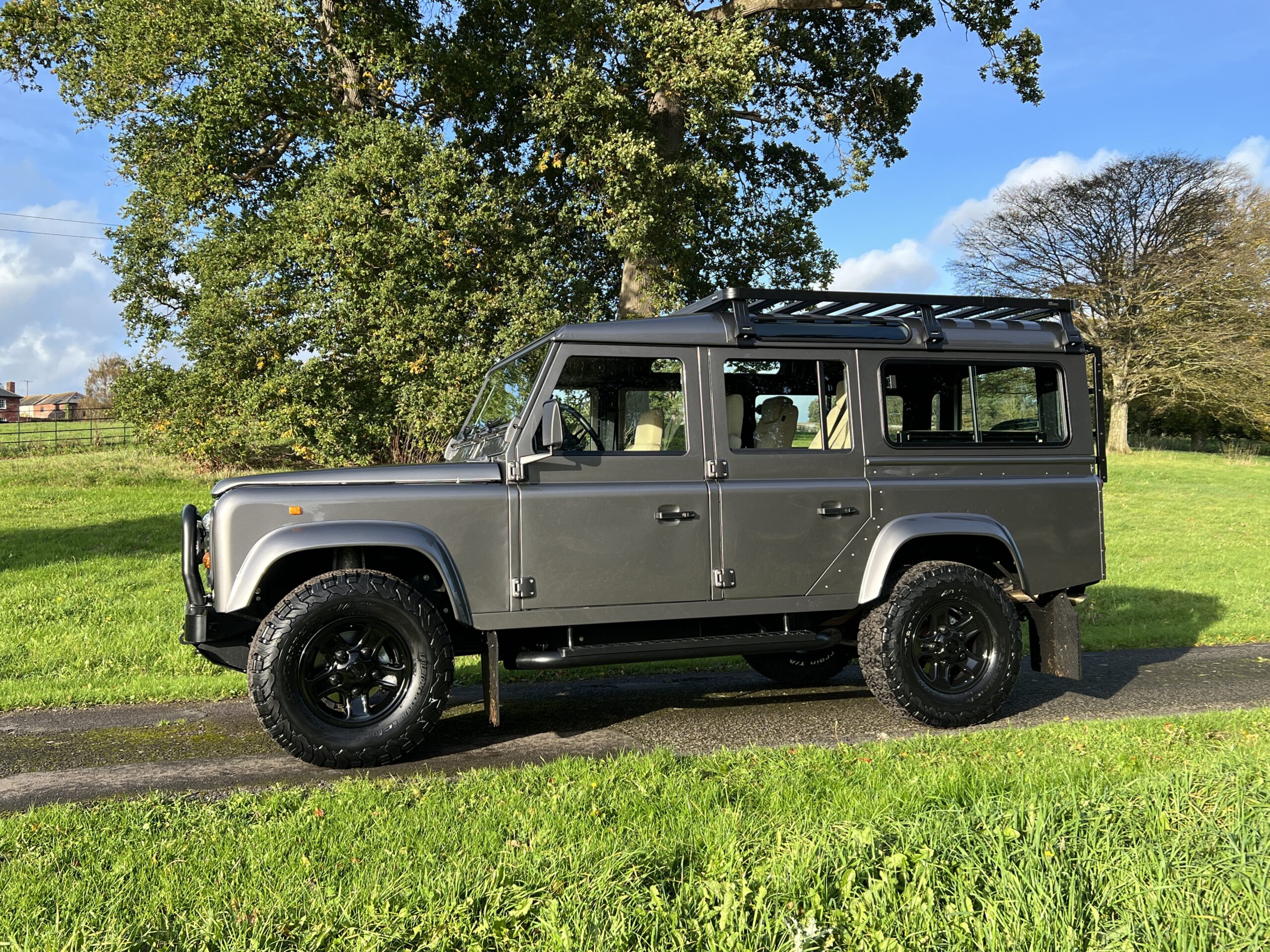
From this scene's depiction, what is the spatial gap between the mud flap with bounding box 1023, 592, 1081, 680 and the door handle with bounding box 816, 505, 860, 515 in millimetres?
1559

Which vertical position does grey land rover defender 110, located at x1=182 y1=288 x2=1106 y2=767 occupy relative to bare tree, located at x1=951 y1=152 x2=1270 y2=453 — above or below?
below

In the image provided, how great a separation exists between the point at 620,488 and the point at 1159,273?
3782 cm

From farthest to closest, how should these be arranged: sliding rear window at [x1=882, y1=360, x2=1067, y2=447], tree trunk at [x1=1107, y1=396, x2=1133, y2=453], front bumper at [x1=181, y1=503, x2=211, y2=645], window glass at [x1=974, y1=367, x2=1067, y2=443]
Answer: tree trunk at [x1=1107, y1=396, x2=1133, y2=453] < window glass at [x1=974, y1=367, x2=1067, y2=443] < sliding rear window at [x1=882, y1=360, x2=1067, y2=447] < front bumper at [x1=181, y1=503, x2=211, y2=645]

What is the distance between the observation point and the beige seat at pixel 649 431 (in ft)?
19.0

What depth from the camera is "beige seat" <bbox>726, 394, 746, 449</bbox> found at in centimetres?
592

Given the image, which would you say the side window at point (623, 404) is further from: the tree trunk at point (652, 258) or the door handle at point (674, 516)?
the tree trunk at point (652, 258)

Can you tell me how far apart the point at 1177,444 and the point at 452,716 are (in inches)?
1997

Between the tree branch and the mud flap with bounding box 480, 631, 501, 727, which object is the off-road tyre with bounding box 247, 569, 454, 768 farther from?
the tree branch

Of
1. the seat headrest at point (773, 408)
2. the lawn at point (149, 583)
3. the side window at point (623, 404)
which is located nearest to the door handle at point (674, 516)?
the side window at point (623, 404)

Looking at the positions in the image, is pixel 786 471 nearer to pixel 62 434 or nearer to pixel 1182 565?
pixel 1182 565

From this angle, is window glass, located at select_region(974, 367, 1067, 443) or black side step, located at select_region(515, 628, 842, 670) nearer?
black side step, located at select_region(515, 628, 842, 670)

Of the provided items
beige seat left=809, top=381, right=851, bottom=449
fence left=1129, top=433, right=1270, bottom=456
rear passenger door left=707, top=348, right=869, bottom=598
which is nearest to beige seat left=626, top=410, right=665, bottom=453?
rear passenger door left=707, top=348, right=869, bottom=598

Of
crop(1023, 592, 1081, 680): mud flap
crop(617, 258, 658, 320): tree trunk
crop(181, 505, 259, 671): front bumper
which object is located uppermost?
crop(617, 258, 658, 320): tree trunk

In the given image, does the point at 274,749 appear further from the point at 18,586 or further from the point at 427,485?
the point at 18,586
